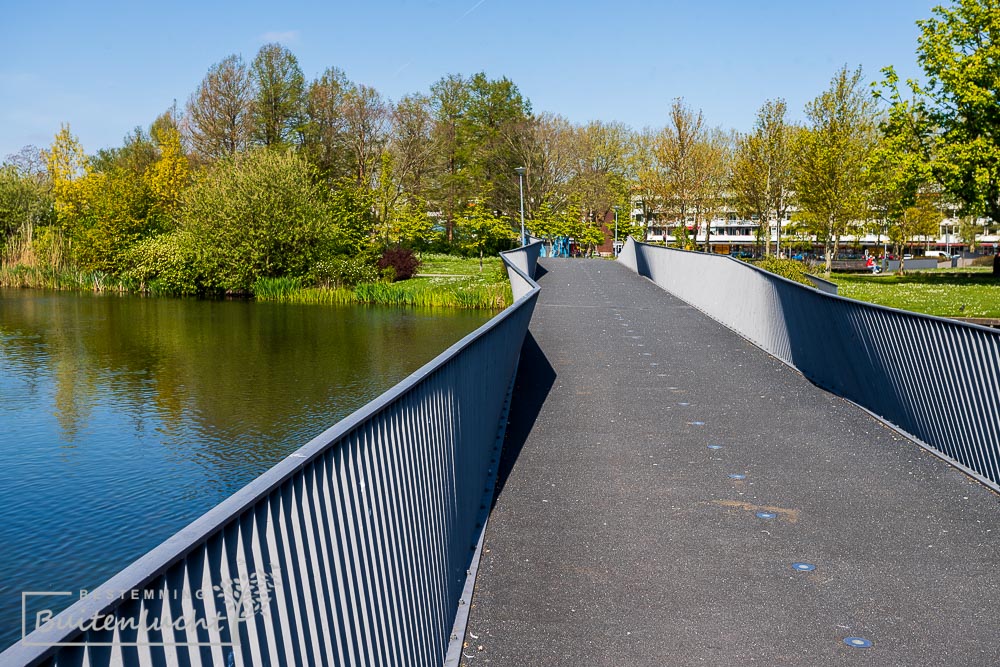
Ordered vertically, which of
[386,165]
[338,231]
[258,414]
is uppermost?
[386,165]

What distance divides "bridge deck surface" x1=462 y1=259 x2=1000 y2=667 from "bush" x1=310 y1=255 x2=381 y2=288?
35486 millimetres

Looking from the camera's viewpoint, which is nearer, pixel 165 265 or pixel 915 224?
pixel 165 265

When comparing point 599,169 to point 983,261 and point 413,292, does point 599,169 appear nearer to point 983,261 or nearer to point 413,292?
point 983,261

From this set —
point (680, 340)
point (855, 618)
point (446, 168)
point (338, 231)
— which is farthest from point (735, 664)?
point (446, 168)

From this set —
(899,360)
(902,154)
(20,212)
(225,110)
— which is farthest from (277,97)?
(899,360)

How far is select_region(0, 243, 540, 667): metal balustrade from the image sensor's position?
195 cm

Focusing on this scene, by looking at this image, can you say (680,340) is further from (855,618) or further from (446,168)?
(446,168)

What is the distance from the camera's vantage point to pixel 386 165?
2510 inches

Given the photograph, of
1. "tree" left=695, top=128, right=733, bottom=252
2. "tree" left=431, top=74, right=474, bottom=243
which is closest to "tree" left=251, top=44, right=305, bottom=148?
"tree" left=431, top=74, right=474, bottom=243

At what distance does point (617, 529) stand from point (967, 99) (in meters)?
37.9

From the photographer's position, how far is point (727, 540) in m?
6.20

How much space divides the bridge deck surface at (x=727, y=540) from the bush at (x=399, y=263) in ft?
128

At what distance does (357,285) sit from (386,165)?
22054 millimetres

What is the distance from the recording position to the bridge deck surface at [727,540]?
475 cm
